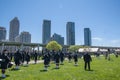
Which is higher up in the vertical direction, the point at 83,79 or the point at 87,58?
the point at 87,58

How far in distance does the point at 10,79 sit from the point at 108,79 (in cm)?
898

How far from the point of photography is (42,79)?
59.0 feet

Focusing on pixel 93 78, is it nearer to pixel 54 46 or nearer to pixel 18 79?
pixel 18 79

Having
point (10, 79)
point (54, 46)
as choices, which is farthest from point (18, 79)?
point (54, 46)

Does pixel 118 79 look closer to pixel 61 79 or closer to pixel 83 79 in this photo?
pixel 83 79

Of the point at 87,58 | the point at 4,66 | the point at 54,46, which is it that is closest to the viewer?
the point at 4,66

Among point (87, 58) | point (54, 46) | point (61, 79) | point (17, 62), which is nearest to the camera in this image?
point (61, 79)

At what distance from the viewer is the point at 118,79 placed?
60.4 ft

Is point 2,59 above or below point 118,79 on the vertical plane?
above

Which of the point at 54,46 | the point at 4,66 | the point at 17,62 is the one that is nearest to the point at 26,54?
the point at 17,62

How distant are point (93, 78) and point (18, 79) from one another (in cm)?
697

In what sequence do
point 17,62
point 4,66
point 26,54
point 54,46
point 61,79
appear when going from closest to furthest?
point 61,79 < point 4,66 < point 17,62 < point 26,54 < point 54,46

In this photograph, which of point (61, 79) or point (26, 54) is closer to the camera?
point (61, 79)

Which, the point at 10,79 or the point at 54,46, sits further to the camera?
the point at 54,46
